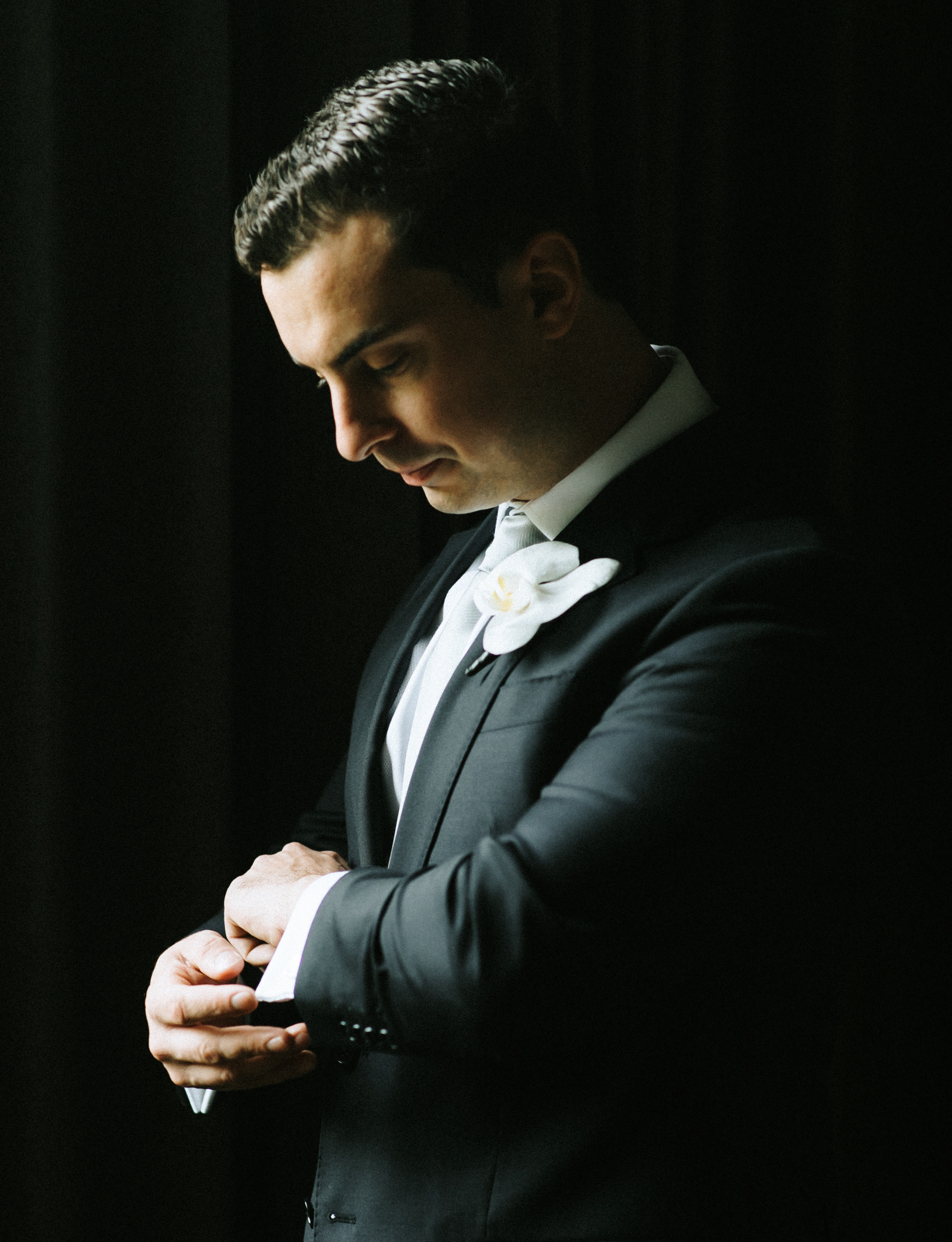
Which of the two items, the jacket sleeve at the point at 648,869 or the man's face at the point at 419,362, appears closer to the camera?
the jacket sleeve at the point at 648,869

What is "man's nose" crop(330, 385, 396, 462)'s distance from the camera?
1.05 m

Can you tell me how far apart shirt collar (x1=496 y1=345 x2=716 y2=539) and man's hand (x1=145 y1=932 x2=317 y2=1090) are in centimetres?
53

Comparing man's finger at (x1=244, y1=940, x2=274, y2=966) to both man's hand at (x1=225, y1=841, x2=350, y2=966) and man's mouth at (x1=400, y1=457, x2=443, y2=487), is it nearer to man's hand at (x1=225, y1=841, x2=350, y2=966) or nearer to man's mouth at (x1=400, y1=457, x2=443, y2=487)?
man's hand at (x1=225, y1=841, x2=350, y2=966)

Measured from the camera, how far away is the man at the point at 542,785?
83 centimetres

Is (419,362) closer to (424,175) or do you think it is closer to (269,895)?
(424,175)

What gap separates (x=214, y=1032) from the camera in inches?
39.6

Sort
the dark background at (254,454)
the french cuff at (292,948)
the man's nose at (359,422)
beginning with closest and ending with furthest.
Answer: the french cuff at (292,948), the man's nose at (359,422), the dark background at (254,454)

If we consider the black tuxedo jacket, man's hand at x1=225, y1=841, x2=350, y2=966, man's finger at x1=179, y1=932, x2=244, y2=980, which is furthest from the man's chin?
man's finger at x1=179, y1=932, x2=244, y2=980

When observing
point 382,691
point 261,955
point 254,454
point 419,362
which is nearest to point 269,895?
point 261,955

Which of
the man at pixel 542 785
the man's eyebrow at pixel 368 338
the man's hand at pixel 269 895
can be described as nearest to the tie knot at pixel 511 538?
the man at pixel 542 785

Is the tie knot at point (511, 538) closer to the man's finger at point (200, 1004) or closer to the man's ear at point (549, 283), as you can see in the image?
the man's ear at point (549, 283)

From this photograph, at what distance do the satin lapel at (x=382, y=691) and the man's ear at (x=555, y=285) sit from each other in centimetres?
31

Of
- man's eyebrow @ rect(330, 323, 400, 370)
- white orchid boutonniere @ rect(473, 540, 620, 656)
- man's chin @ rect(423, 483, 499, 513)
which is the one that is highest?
man's eyebrow @ rect(330, 323, 400, 370)

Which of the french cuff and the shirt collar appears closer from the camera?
the french cuff
